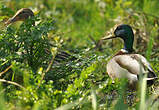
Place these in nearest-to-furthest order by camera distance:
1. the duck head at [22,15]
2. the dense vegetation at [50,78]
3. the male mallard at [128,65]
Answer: the dense vegetation at [50,78] → the male mallard at [128,65] → the duck head at [22,15]

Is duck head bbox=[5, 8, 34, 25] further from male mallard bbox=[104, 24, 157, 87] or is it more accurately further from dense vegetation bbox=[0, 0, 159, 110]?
male mallard bbox=[104, 24, 157, 87]

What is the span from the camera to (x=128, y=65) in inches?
137

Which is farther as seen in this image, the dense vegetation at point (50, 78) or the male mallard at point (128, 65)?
the male mallard at point (128, 65)

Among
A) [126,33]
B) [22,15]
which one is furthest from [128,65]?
[22,15]

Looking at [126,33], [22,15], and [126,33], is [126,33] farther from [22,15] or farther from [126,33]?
[22,15]

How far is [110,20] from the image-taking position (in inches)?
239

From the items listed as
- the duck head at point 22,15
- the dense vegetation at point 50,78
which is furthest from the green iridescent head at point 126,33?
the duck head at point 22,15

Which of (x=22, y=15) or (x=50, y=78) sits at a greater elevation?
(x=22, y=15)

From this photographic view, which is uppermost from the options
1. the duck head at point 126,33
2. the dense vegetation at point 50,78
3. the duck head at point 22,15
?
the duck head at point 22,15

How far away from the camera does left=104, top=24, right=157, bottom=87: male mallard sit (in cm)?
332

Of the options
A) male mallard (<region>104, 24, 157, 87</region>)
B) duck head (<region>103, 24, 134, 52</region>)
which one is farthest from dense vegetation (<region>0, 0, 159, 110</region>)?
duck head (<region>103, 24, 134, 52</region>)

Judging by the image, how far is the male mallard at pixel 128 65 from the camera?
10.9 ft

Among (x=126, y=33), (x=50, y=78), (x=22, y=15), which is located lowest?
(x=50, y=78)

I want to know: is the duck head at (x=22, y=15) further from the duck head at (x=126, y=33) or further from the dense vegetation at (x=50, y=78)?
the duck head at (x=126, y=33)
